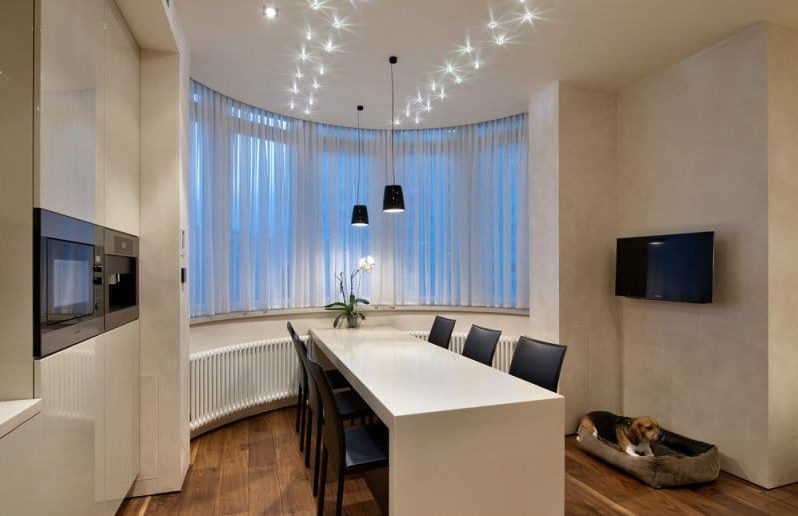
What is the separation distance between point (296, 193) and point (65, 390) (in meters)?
2.97

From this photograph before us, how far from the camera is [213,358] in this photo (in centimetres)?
339

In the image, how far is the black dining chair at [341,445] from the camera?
6.32 ft

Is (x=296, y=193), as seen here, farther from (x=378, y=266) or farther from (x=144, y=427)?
(x=144, y=427)

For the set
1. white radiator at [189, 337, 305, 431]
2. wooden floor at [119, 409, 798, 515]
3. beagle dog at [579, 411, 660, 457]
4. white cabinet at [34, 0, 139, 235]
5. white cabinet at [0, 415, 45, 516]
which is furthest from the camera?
white radiator at [189, 337, 305, 431]

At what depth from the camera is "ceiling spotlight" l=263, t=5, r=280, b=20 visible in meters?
2.42

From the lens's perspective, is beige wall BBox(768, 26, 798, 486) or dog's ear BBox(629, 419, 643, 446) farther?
dog's ear BBox(629, 419, 643, 446)

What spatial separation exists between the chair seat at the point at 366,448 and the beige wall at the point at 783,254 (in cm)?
244

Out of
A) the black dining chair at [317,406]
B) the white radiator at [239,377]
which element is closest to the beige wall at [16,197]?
the black dining chair at [317,406]

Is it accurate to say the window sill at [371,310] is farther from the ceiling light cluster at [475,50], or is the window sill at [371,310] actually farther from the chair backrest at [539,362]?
the ceiling light cluster at [475,50]

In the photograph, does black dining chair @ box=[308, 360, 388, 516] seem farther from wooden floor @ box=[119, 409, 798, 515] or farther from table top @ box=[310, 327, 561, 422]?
wooden floor @ box=[119, 409, 798, 515]

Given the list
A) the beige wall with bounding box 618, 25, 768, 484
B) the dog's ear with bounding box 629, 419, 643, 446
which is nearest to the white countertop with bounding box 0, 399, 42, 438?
the dog's ear with bounding box 629, 419, 643, 446

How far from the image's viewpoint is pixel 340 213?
4492mm

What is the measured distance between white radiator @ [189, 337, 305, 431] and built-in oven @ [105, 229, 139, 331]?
985 mm

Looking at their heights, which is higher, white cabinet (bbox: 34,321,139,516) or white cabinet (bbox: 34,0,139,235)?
white cabinet (bbox: 34,0,139,235)
